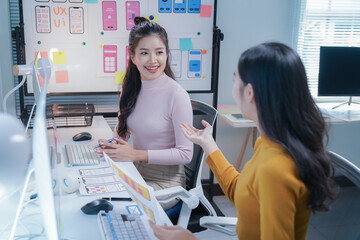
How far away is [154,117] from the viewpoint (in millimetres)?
1730

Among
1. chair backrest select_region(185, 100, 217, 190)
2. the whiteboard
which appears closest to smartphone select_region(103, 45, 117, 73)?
the whiteboard

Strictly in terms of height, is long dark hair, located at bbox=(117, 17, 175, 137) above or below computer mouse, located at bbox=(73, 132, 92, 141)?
above

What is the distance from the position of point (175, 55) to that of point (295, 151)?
77.0 inches

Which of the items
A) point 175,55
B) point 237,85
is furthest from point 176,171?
point 175,55

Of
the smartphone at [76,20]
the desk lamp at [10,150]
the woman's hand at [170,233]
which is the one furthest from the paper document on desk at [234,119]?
the desk lamp at [10,150]

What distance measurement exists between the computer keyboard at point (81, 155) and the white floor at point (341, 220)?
94 cm

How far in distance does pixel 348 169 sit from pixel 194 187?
77cm

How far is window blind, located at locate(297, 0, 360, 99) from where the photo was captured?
3.01 metres

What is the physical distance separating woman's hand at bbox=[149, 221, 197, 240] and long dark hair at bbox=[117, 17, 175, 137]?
0.93 m

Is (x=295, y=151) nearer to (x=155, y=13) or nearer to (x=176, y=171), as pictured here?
(x=176, y=171)

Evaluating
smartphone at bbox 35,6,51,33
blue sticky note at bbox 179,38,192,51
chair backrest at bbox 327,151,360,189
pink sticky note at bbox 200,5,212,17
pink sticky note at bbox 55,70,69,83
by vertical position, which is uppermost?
pink sticky note at bbox 200,5,212,17

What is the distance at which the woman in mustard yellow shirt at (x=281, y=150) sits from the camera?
33.4 inches

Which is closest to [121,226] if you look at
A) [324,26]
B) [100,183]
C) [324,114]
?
[100,183]

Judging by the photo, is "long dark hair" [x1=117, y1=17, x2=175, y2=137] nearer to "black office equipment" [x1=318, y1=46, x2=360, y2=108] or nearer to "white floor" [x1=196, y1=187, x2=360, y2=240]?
"white floor" [x1=196, y1=187, x2=360, y2=240]
